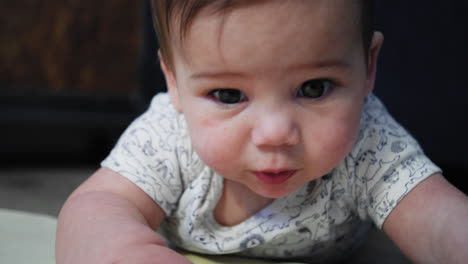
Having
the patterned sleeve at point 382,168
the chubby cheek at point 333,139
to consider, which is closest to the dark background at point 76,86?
the patterned sleeve at point 382,168

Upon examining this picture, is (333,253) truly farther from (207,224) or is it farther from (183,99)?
(183,99)

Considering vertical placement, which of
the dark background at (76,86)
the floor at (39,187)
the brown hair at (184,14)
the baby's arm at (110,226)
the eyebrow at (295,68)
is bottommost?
the floor at (39,187)

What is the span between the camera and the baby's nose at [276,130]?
625 mm

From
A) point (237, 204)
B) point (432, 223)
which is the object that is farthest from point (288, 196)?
point (432, 223)

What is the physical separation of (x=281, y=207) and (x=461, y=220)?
0.72 ft

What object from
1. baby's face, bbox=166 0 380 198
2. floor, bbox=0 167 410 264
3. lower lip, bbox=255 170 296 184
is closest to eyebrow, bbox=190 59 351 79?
baby's face, bbox=166 0 380 198

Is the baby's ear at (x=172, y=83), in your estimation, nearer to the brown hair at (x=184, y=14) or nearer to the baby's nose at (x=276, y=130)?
the brown hair at (x=184, y=14)

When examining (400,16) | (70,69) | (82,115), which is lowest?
(82,115)

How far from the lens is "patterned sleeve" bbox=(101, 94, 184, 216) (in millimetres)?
803

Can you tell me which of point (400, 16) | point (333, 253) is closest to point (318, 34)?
point (333, 253)

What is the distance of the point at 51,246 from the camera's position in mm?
836

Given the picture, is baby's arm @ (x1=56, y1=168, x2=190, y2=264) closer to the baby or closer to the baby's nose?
the baby

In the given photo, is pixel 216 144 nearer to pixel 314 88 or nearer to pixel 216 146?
pixel 216 146

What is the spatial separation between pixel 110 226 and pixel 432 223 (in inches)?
14.5
